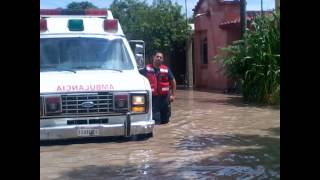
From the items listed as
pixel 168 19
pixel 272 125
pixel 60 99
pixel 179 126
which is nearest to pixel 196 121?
pixel 179 126

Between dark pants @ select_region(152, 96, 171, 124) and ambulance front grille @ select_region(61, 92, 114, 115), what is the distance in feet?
8.16

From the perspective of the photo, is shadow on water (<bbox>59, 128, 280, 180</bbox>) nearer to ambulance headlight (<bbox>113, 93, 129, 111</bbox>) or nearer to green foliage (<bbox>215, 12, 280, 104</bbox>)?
ambulance headlight (<bbox>113, 93, 129, 111</bbox>)

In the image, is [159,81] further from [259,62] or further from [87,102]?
[259,62]

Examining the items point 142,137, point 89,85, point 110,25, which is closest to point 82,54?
point 110,25

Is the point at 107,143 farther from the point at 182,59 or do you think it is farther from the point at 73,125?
the point at 182,59

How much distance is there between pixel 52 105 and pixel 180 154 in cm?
210

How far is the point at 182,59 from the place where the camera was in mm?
31000

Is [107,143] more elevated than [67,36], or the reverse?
[67,36]

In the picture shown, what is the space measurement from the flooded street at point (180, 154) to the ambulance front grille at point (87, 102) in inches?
24.0

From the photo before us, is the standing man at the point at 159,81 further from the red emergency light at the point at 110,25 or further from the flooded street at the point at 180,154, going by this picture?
the red emergency light at the point at 110,25

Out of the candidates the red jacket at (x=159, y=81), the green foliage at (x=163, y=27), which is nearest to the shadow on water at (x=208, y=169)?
the red jacket at (x=159, y=81)

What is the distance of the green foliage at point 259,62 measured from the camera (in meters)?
15.6
